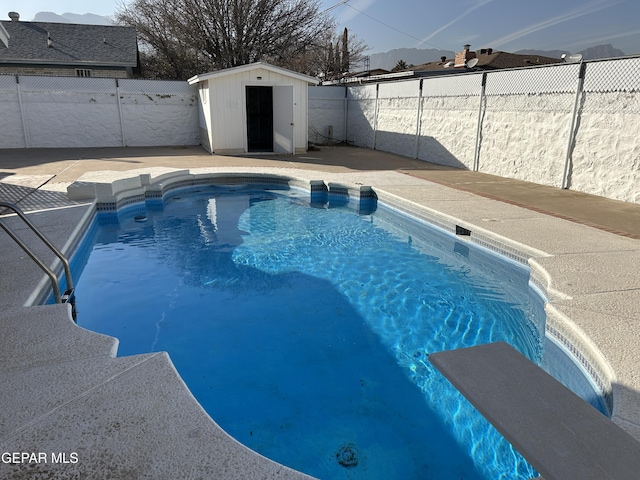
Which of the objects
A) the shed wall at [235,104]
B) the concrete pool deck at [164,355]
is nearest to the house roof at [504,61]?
the shed wall at [235,104]

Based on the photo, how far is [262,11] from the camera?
75.3 ft

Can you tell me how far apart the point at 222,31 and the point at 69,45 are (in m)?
7.32

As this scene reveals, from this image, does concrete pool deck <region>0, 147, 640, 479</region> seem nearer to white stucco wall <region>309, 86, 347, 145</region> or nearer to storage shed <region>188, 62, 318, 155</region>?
storage shed <region>188, 62, 318, 155</region>

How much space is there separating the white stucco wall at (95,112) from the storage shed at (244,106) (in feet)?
4.36

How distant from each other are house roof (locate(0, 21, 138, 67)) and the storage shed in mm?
8300

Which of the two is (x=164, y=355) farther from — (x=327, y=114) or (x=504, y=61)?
(x=504, y=61)

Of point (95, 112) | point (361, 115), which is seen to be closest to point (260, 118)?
point (361, 115)

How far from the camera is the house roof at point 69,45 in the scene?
1906 centimetres

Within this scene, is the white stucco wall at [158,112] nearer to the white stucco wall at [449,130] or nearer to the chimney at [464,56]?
the white stucco wall at [449,130]

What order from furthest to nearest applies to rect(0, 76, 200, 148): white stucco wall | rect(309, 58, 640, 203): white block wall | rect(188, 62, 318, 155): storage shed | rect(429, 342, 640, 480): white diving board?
rect(0, 76, 200, 148): white stucco wall, rect(188, 62, 318, 155): storage shed, rect(309, 58, 640, 203): white block wall, rect(429, 342, 640, 480): white diving board

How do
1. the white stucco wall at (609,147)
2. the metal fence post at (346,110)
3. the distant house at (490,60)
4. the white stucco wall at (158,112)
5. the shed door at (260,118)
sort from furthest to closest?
the distant house at (490,60)
the metal fence post at (346,110)
the shed door at (260,118)
the white stucco wall at (158,112)
the white stucco wall at (609,147)

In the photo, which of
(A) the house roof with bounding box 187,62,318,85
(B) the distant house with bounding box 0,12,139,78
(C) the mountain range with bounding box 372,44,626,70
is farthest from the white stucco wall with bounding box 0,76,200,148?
(C) the mountain range with bounding box 372,44,626,70

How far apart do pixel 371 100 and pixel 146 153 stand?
7996 mm

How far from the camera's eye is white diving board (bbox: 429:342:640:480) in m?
1.57
